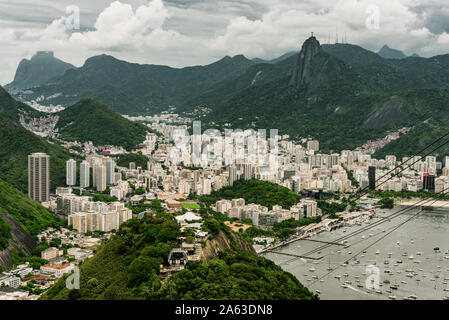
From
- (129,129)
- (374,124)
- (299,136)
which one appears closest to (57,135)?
(129,129)

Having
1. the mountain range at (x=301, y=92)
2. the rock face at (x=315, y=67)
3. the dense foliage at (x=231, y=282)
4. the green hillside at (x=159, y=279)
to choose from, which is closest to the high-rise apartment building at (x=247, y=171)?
the mountain range at (x=301, y=92)

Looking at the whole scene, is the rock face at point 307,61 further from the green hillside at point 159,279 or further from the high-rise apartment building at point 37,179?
the green hillside at point 159,279

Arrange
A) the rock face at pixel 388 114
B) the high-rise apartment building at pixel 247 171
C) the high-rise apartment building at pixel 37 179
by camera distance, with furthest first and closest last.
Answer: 1. the rock face at pixel 388 114
2. the high-rise apartment building at pixel 247 171
3. the high-rise apartment building at pixel 37 179

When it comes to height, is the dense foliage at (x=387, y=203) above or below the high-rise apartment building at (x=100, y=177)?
below

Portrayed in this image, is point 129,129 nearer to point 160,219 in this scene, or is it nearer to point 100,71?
point 160,219

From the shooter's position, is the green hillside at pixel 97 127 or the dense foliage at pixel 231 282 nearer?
the dense foliage at pixel 231 282

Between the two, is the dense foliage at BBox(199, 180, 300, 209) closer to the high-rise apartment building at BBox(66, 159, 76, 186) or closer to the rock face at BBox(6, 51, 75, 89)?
the high-rise apartment building at BBox(66, 159, 76, 186)
